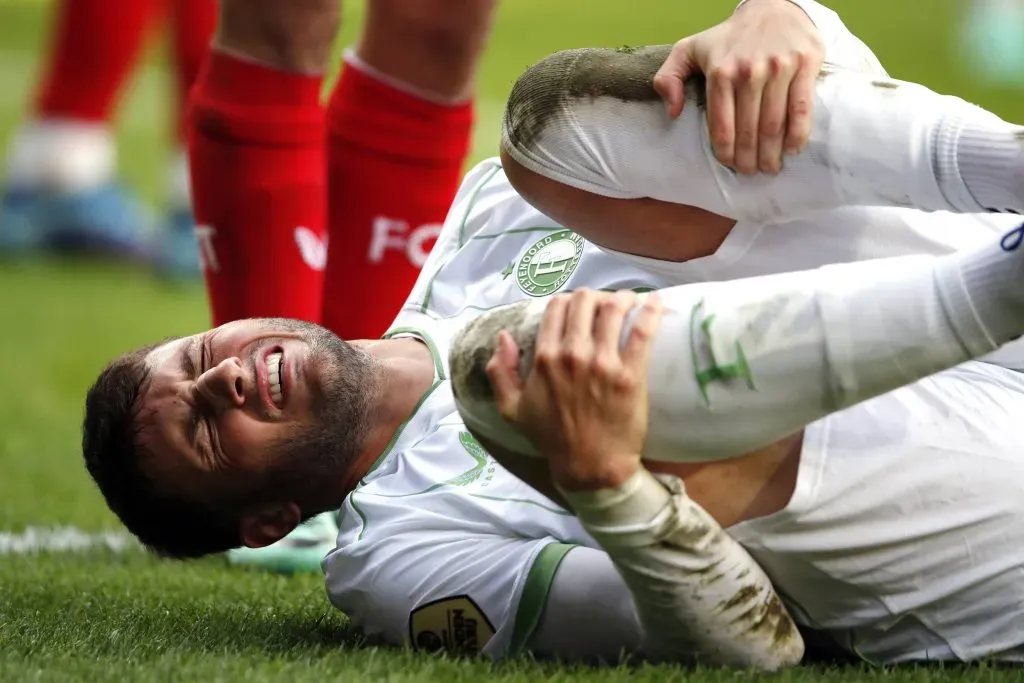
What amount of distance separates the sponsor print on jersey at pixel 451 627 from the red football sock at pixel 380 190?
836 mm

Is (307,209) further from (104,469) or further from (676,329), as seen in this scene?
(676,329)

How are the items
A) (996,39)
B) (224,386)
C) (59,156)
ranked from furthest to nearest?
(996,39) → (59,156) → (224,386)

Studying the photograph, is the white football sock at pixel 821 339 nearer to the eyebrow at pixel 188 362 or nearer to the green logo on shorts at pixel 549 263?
the green logo on shorts at pixel 549 263

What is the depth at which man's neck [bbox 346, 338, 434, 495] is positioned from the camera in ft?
6.12

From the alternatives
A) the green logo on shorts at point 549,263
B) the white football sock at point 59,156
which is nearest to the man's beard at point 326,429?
the green logo on shorts at point 549,263

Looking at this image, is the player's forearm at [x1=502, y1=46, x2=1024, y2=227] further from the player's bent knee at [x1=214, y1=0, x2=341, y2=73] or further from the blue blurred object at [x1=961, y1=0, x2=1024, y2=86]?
the blue blurred object at [x1=961, y1=0, x2=1024, y2=86]

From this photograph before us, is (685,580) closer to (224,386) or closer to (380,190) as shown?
(224,386)

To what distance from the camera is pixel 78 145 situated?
5.65 metres

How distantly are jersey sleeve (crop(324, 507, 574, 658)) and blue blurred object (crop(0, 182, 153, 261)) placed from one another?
4.44 m

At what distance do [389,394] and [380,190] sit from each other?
0.57 metres

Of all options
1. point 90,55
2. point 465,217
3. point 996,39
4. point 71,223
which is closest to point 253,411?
point 465,217

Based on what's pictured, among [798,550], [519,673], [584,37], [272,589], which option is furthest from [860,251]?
[584,37]

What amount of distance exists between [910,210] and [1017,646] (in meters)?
0.43

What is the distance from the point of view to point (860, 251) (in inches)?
60.6
